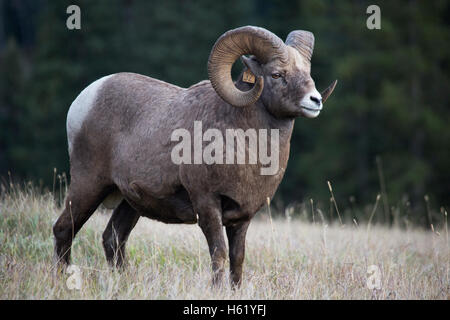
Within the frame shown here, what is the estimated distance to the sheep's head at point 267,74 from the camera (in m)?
5.09

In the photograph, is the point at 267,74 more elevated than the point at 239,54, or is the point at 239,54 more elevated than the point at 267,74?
the point at 239,54

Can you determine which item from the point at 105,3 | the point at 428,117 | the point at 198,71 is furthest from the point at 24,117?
the point at 428,117

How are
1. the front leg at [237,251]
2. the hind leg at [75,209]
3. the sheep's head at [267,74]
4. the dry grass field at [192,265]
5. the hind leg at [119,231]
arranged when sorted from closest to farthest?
the dry grass field at [192,265] → the sheep's head at [267,74] → the front leg at [237,251] → the hind leg at [75,209] → the hind leg at [119,231]

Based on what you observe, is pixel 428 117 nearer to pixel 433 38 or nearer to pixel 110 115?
pixel 433 38

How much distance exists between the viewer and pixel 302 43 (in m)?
5.58

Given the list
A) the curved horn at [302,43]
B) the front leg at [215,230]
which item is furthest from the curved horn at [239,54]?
the front leg at [215,230]

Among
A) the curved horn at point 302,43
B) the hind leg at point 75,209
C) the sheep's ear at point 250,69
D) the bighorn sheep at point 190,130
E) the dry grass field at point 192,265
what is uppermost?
the curved horn at point 302,43

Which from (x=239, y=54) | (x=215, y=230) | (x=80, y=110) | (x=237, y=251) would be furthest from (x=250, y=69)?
(x=80, y=110)

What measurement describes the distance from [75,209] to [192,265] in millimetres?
1340

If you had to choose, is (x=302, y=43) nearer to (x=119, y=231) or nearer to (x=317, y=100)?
(x=317, y=100)

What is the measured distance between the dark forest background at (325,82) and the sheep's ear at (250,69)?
11576mm

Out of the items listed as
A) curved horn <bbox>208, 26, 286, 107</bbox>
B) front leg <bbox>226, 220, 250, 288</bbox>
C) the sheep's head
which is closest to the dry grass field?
front leg <bbox>226, 220, 250, 288</bbox>

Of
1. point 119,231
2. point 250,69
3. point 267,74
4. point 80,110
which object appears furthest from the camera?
point 119,231

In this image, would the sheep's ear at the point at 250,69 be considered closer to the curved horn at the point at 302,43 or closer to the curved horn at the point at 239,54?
the curved horn at the point at 239,54
